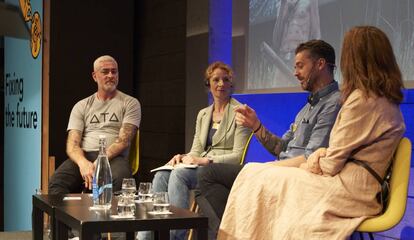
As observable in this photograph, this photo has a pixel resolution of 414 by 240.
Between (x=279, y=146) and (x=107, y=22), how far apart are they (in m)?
3.15

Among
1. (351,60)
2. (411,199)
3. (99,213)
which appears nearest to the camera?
(99,213)

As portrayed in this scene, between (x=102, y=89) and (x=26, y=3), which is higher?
(x=26, y=3)

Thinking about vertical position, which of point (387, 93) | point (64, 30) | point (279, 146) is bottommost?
point (279, 146)

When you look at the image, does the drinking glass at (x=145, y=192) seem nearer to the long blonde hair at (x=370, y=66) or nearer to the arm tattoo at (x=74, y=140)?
the long blonde hair at (x=370, y=66)

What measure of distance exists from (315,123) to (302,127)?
0.09 meters

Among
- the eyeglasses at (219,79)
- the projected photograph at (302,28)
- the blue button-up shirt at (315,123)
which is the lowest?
the blue button-up shirt at (315,123)

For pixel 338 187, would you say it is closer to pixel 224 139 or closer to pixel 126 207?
pixel 126 207

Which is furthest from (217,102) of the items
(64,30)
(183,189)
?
(64,30)

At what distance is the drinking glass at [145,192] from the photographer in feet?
10.5

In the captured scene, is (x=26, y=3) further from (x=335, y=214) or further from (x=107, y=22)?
(x=335, y=214)

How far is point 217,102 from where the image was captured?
4.40 m

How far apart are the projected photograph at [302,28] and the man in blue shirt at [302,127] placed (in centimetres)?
40

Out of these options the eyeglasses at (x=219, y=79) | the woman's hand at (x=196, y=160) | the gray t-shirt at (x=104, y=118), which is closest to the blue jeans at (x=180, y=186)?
the woman's hand at (x=196, y=160)

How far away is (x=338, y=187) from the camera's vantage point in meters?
2.92
